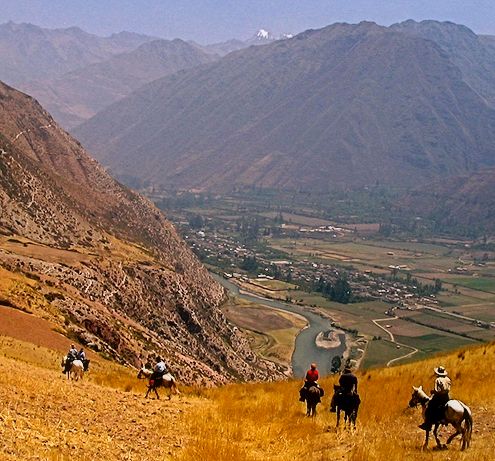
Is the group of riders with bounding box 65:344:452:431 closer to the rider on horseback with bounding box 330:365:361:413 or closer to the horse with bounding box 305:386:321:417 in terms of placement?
the rider on horseback with bounding box 330:365:361:413

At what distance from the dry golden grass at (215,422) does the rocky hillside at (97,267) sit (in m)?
27.3

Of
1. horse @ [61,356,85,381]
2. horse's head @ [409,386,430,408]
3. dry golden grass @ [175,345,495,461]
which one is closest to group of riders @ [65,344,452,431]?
horse's head @ [409,386,430,408]

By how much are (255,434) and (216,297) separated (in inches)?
5033

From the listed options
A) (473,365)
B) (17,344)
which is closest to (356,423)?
(473,365)

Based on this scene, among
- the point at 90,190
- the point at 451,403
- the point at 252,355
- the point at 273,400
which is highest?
the point at 90,190

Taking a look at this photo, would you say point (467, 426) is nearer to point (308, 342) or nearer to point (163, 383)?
point (163, 383)

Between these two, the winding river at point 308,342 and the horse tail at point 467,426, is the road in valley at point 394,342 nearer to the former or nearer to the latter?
the winding river at point 308,342

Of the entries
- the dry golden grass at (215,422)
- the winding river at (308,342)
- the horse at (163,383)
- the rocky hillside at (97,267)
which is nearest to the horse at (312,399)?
the dry golden grass at (215,422)

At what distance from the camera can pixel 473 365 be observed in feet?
99.1

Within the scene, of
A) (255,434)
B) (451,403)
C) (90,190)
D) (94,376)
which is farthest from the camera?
(90,190)

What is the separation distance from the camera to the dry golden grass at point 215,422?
16516mm

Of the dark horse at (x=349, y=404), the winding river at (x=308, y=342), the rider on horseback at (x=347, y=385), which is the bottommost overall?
the winding river at (x=308, y=342)

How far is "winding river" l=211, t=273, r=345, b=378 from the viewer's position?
361 ft

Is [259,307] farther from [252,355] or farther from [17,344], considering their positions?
[17,344]
